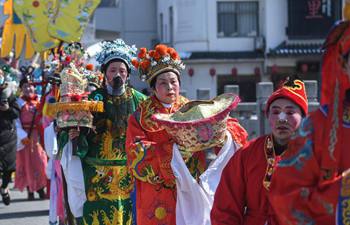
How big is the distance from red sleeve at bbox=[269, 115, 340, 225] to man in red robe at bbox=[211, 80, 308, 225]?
79cm

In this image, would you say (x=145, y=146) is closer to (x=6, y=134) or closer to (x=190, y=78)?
(x=6, y=134)

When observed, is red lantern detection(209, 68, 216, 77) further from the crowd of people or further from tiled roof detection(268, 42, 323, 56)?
the crowd of people

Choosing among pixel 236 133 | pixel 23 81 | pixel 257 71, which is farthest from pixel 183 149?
pixel 257 71

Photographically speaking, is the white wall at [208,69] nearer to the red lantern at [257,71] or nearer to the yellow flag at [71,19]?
the red lantern at [257,71]

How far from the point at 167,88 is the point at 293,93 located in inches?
67.6

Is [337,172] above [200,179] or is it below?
above

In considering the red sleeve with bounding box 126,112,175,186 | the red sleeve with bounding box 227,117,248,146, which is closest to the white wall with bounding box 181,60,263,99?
the red sleeve with bounding box 126,112,175,186

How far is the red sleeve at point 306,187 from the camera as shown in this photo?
3305 mm

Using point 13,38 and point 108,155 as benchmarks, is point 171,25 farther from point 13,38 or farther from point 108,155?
point 108,155

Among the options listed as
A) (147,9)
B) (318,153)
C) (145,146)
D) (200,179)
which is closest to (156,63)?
(145,146)

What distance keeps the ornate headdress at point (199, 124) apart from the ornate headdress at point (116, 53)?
1657 millimetres

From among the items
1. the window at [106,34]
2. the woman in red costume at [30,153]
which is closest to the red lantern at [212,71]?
the window at [106,34]

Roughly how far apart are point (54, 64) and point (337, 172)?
6.21 meters

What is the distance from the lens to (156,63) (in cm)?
604
